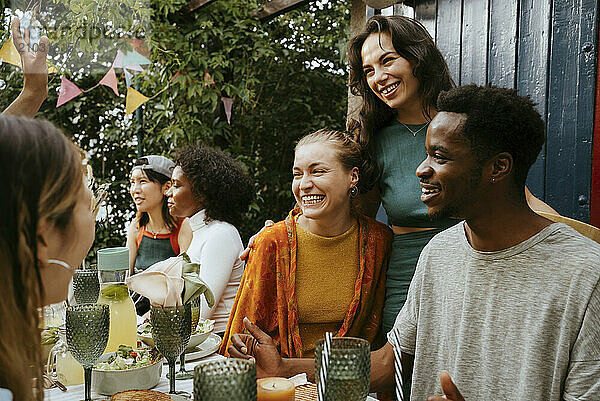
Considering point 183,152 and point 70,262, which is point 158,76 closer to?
point 183,152

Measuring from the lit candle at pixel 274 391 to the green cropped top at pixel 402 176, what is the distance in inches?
37.0

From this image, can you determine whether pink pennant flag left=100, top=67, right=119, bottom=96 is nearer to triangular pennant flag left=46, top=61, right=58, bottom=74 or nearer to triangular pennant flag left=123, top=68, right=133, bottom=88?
triangular pennant flag left=123, top=68, right=133, bottom=88

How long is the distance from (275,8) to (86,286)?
319 centimetres

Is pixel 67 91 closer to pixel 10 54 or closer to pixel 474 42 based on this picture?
pixel 10 54

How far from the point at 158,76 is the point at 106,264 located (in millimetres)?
3394

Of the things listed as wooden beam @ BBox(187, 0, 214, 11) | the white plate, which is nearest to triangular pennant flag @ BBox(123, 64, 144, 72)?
wooden beam @ BBox(187, 0, 214, 11)

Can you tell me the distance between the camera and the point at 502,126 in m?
1.44

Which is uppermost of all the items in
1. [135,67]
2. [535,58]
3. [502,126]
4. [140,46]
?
[140,46]

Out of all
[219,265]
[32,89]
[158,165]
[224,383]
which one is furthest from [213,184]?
[224,383]

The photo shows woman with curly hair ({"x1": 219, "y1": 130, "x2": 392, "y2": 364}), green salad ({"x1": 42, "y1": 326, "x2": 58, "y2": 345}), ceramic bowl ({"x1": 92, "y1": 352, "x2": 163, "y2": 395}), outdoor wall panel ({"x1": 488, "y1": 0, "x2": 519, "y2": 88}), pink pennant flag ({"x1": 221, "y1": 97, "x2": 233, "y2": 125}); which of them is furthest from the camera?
pink pennant flag ({"x1": 221, "y1": 97, "x2": 233, "y2": 125})

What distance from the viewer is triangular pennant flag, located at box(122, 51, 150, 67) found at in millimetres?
4465

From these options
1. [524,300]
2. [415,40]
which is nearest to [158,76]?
[415,40]

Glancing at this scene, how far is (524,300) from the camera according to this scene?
1.39 metres

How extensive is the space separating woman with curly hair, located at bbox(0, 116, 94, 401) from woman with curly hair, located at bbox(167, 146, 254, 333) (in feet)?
5.75
